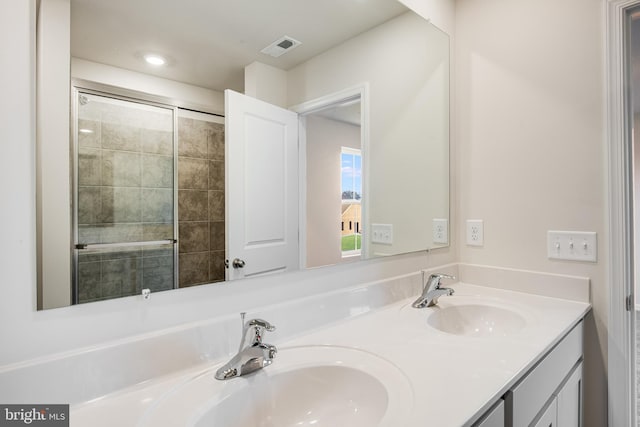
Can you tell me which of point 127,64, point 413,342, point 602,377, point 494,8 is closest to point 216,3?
point 127,64

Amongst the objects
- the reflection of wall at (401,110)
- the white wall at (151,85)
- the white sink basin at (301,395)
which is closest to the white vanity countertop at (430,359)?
the white sink basin at (301,395)

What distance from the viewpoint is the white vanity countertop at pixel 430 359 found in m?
0.61

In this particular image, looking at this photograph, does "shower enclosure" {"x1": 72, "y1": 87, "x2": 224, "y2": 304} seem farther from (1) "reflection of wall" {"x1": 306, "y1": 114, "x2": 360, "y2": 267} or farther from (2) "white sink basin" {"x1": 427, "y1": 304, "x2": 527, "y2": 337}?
(2) "white sink basin" {"x1": 427, "y1": 304, "x2": 527, "y2": 337}

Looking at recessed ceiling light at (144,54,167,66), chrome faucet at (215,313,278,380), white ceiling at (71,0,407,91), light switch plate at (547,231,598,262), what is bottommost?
chrome faucet at (215,313,278,380)

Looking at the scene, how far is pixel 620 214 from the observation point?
121 centimetres

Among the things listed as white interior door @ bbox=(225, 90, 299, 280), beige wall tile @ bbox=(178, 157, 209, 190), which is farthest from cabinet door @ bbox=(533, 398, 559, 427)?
beige wall tile @ bbox=(178, 157, 209, 190)

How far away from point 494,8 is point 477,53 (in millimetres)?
196

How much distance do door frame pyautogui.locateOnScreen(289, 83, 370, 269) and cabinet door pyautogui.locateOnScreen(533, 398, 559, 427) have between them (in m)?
0.69

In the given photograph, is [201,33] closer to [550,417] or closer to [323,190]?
[323,190]

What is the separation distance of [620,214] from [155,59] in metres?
1.57

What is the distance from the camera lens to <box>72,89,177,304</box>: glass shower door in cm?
69

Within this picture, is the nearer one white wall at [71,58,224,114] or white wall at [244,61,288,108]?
white wall at [71,58,224,114]

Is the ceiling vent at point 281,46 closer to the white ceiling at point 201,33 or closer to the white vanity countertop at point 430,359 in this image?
the white ceiling at point 201,33

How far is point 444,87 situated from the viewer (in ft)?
5.40
